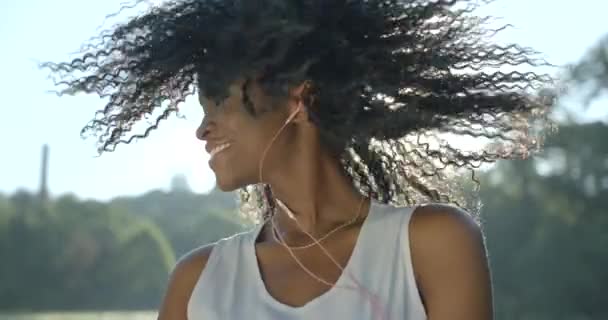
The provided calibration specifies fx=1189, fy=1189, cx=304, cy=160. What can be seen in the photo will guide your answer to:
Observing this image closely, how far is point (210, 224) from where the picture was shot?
7293 millimetres

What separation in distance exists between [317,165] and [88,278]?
16134 millimetres

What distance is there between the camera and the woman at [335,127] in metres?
1.92

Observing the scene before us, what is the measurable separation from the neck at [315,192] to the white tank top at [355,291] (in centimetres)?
5

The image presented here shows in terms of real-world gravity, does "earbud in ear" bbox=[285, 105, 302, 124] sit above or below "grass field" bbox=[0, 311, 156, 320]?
above

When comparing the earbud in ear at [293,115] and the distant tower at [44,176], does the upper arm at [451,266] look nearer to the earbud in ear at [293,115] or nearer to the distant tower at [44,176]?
the earbud in ear at [293,115]

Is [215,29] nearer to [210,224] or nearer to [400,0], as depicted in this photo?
[400,0]

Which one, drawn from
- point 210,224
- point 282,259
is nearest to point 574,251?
point 210,224

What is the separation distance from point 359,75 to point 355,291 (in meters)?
0.36

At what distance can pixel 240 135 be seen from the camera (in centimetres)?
196

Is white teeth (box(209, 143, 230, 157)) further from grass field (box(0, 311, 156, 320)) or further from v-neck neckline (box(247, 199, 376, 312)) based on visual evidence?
grass field (box(0, 311, 156, 320))

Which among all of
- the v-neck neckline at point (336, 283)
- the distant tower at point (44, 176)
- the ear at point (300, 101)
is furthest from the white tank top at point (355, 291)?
→ the distant tower at point (44, 176)

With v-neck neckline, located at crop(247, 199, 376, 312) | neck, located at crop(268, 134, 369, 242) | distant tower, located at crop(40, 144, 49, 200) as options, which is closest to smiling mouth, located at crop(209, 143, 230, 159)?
neck, located at crop(268, 134, 369, 242)

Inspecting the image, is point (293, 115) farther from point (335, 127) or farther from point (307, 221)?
point (307, 221)

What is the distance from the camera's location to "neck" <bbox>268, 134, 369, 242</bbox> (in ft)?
6.64
